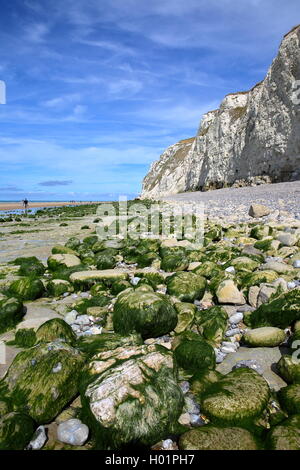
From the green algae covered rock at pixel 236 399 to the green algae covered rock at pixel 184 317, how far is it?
152 cm

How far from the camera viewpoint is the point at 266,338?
410 centimetres

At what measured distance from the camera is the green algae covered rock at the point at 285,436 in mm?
2459

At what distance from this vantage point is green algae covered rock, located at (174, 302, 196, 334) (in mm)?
4788

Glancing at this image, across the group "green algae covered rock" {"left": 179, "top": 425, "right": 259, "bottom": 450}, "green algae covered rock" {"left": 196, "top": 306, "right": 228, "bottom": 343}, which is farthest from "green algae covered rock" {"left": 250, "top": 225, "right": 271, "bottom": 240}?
"green algae covered rock" {"left": 179, "top": 425, "right": 259, "bottom": 450}

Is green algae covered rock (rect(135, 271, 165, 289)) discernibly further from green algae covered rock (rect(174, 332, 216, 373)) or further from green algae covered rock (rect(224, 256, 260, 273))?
green algae covered rock (rect(174, 332, 216, 373))

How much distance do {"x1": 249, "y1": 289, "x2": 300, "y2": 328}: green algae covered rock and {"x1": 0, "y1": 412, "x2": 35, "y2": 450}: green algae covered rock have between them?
320 cm

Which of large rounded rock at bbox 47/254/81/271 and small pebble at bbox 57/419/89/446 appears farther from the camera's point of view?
large rounded rock at bbox 47/254/81/271

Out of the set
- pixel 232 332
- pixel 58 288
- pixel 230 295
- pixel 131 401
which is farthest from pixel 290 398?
pixel 58 288

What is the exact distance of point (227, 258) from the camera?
7957 millimetres

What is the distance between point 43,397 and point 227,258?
5793 millimetres

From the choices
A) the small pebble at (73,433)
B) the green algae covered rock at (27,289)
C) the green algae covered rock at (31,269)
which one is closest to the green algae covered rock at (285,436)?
the small pebble at (73,433)

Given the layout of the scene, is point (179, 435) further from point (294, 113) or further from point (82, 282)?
point (294, 113)

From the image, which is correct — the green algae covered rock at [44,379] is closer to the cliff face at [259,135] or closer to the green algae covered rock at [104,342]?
the green algae covered rock at [104,342]

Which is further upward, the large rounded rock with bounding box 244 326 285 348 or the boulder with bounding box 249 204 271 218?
the boulder with bounding box 249 204 271 218
